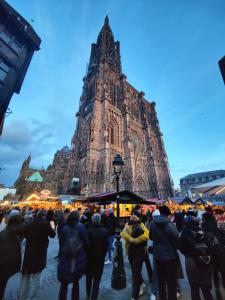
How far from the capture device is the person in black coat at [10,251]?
2.65 m

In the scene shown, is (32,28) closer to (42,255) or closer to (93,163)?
(93,163)

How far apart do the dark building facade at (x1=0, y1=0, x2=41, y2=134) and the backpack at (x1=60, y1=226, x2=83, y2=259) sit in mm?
14171

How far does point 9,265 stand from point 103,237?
175 centimetres

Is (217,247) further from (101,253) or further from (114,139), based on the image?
(114,139)

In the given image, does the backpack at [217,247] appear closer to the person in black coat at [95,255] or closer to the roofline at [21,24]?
the person in black coat at [95,255]

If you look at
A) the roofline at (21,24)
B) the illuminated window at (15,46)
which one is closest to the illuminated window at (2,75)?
the illuminated window at (15,46)

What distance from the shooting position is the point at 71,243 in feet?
8.56

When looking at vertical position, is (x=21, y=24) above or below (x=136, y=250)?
above

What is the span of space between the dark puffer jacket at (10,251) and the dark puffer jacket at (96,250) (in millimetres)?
1356

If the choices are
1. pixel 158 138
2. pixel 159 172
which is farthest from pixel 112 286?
pixel 158 138

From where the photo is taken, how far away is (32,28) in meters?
16.1

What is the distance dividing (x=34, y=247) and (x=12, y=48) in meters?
18.3

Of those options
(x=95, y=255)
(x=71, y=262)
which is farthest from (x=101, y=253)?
(x=71, y=262)

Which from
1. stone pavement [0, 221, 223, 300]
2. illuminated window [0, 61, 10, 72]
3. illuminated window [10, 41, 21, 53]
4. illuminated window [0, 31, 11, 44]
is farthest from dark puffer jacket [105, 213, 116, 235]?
illuminated window [0, 31, 11, 44]
